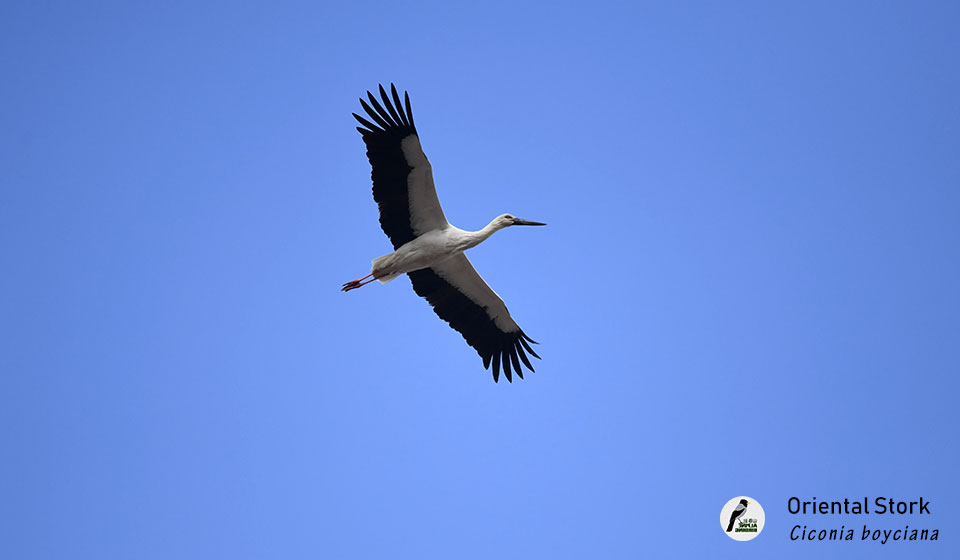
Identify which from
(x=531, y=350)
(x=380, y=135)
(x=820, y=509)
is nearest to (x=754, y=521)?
(x=820, y=509)

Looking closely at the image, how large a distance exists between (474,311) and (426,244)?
81.2 inches

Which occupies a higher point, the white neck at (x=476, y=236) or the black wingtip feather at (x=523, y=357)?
the white neck at (x=476, y=236)

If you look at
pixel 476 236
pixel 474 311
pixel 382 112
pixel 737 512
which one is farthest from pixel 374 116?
pixel 737 512

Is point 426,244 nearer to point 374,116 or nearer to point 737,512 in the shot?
point 374,116

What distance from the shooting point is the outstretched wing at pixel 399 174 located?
1462cm

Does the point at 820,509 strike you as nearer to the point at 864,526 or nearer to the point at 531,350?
the point at 864,526

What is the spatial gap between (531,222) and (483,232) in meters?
1.06

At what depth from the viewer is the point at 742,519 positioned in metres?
17.0

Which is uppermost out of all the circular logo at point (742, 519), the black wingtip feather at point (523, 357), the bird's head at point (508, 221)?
the bird's head at point (508, 221)

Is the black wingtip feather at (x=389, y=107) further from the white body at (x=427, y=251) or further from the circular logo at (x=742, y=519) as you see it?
the circular logo at (x=742, y=519)

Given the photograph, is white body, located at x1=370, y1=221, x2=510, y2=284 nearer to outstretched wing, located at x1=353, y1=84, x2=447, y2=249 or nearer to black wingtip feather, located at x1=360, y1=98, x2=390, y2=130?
outstretched wing, located at x1=353, y1=84, x2=447, y2=249

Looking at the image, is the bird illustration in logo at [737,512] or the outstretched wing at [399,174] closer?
the outstretched wing at [399,174]

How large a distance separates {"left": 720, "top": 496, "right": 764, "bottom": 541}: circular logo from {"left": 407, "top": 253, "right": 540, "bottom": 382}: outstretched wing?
13.6 feet

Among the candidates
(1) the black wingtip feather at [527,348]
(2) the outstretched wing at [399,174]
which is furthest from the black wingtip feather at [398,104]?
(1) the black wingtip feather at [527,348]
